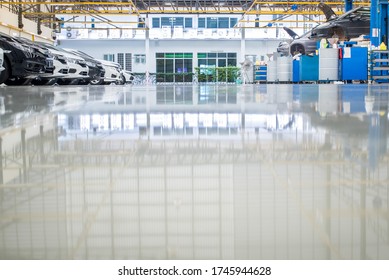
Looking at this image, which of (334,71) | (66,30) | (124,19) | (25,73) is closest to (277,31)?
(124,19)

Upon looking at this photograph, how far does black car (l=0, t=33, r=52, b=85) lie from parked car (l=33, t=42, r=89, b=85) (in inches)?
48.5

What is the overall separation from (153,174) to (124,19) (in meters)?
37.8

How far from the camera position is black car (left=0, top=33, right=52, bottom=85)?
33.1 feet

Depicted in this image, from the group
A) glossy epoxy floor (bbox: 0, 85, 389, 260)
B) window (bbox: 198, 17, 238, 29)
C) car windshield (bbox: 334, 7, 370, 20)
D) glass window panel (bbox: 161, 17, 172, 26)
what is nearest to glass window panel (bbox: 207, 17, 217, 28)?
window (bbox: 198, 17, 238, 29)

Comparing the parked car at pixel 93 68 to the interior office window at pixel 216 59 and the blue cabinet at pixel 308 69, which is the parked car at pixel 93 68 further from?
the interior office window at pixel 216 59

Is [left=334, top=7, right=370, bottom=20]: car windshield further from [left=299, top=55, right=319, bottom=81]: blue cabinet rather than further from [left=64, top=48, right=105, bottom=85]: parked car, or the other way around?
[left=64, top=48, right=105, bottom=85]: parked car

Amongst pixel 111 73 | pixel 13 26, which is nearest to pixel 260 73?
pixel 111 73

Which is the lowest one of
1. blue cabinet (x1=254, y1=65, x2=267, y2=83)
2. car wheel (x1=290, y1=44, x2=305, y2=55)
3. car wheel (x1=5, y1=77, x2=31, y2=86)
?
car wheel (x1=5, y1=77, x2=31, y2=86)

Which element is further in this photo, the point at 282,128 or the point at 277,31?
the point at 277,31

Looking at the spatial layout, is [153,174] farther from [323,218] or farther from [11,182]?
[323,218]

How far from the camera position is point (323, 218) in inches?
41.9

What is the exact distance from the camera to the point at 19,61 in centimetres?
1035
